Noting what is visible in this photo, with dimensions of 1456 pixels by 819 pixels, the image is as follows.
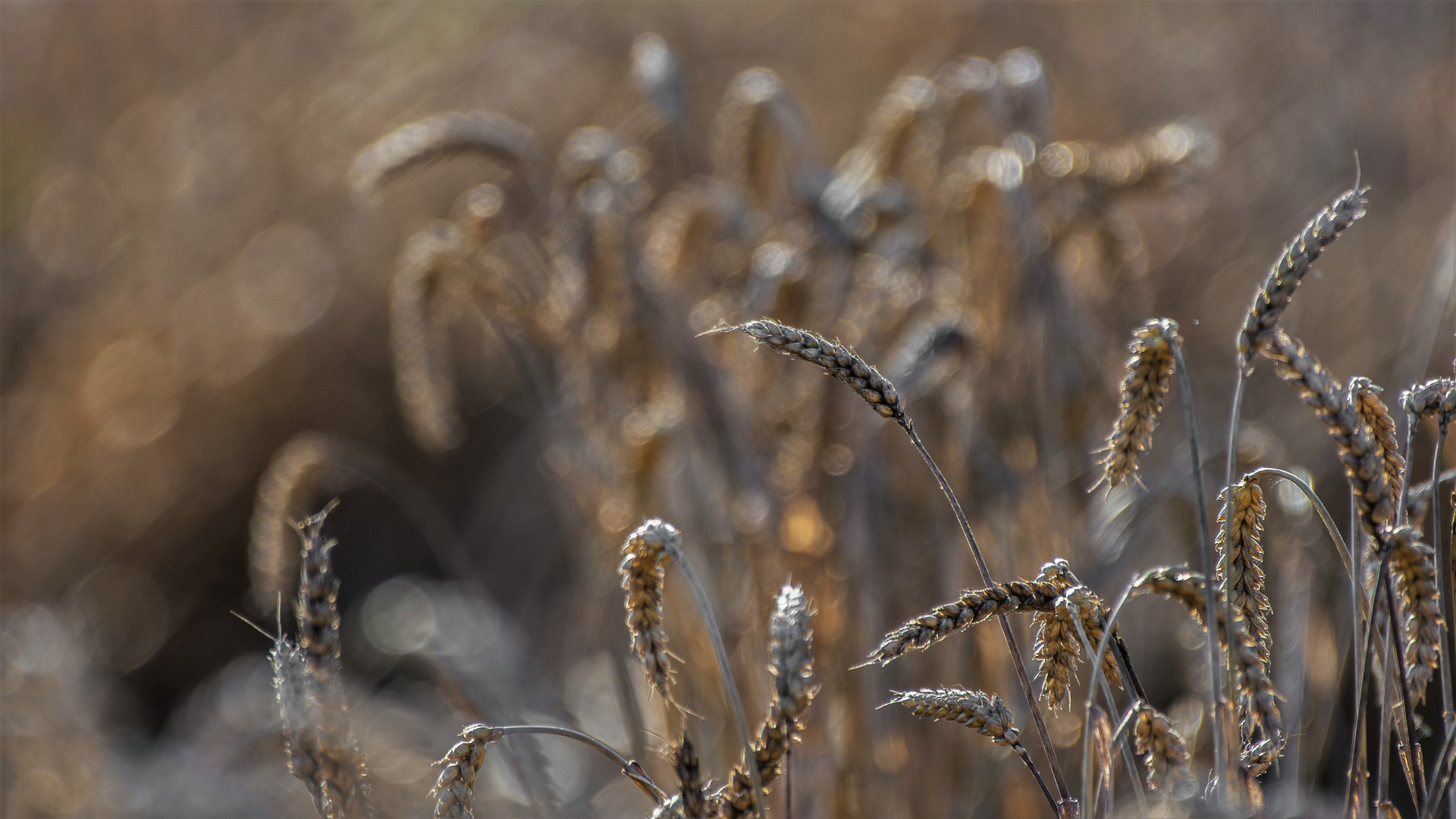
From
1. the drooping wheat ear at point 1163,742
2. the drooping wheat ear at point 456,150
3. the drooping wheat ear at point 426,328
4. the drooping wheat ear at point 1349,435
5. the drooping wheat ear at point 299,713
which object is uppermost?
the drooping wheat ear at point 456,150

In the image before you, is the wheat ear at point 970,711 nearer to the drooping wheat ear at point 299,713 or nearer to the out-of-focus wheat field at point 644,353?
the out-of-focus wheat field at point 644,353

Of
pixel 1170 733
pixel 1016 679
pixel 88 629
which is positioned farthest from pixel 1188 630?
pixel 88 629

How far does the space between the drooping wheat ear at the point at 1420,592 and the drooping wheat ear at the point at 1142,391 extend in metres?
0.21

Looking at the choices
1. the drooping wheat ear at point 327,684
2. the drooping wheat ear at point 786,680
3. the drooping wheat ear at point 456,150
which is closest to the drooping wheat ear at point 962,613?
the drooping wheat ear at point 786,680

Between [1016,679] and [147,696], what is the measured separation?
3.63 meters

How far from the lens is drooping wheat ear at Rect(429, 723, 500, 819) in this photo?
0.94m

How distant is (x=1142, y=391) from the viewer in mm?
933

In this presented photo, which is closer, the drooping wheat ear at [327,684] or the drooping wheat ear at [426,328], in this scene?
the drooping wheat ear at [327,684]

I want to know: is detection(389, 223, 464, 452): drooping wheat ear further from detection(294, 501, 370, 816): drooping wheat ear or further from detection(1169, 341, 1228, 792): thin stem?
detection(1169, 341, 1228, 792): thin stem

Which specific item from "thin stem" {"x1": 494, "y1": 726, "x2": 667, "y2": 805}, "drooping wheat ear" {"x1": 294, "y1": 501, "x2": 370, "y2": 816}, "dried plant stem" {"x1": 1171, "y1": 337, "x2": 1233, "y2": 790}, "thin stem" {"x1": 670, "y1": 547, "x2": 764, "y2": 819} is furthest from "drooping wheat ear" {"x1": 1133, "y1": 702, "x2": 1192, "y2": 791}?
"drooping wheat ear" {"x1": 294, "y1": 501, "x2": 370, "y2": 816}

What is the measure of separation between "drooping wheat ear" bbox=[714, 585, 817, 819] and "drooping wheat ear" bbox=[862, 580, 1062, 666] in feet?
0.20

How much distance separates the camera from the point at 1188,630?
190cm

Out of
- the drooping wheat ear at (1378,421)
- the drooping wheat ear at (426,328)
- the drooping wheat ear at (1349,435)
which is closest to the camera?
the drooping wheat ear at (1349,435)

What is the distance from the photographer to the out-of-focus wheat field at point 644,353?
193 cm
